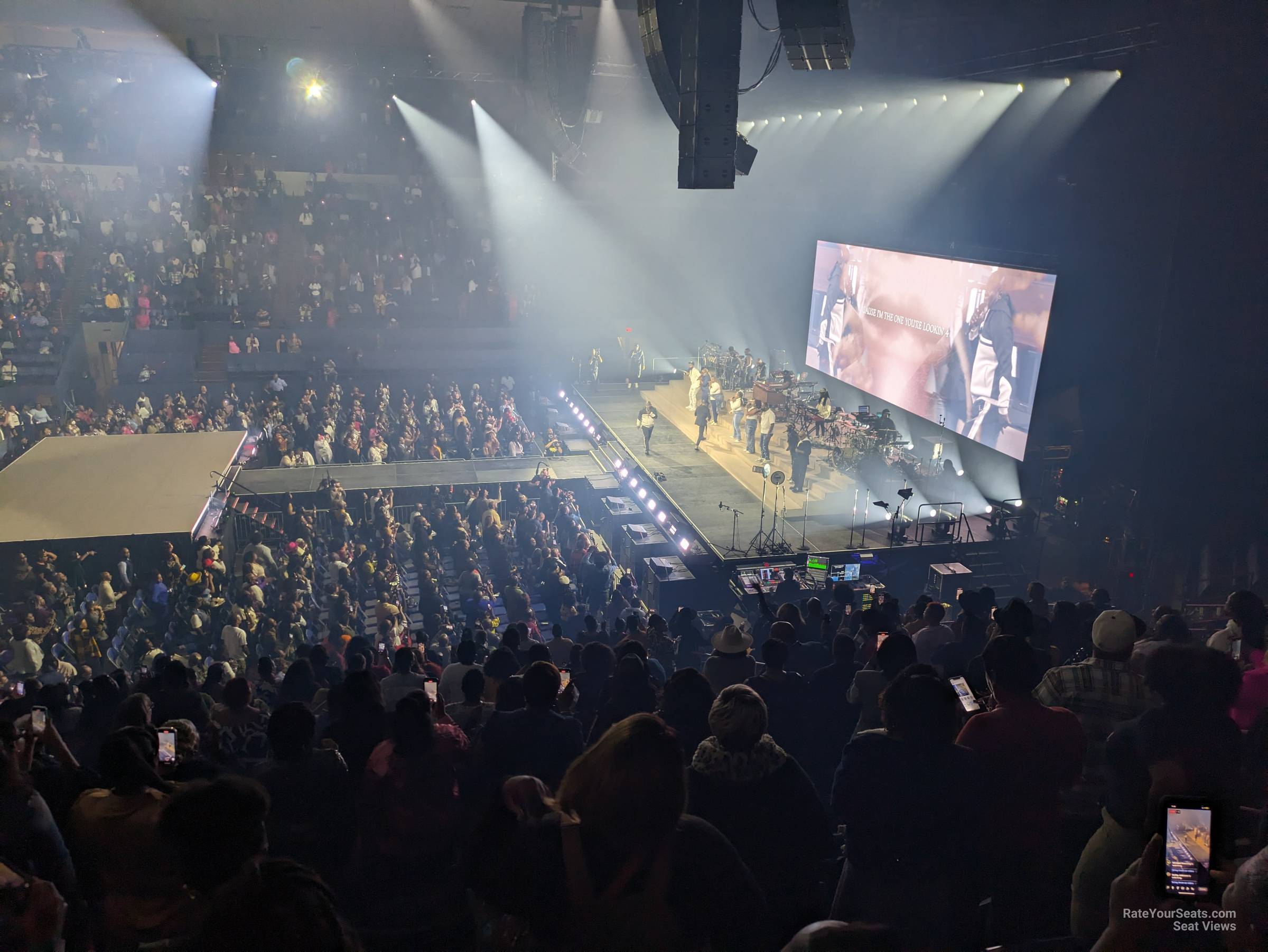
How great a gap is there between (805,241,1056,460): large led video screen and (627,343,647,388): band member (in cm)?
595

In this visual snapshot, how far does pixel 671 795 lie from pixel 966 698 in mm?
2513

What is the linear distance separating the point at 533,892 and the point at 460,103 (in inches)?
1157

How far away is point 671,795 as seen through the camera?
6.23 feet

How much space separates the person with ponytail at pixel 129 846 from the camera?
256 cm

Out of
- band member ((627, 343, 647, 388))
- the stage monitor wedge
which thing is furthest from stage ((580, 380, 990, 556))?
the stage monitor wedge

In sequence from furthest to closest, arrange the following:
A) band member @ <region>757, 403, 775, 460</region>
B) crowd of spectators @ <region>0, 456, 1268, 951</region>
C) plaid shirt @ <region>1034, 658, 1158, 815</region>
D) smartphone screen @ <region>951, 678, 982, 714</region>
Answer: band member @ <region>757, 403, 775, 460</region> → smartphone screen @ <region>951, 678, 982, 714</region> → plaid shirt @ <region>1034, 658, 1158, 815</region> → crowd of spectators @ <region>0, 456, 1268, 951</region>

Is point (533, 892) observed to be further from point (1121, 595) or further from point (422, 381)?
point (422, 381)

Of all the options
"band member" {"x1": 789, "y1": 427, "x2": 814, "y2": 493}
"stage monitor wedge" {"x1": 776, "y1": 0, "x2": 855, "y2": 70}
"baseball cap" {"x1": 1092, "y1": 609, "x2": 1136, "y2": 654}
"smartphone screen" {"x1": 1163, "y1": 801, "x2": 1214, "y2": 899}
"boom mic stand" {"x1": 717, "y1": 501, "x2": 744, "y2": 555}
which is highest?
"stage monitor wedge" {"x1": 776, "y1": 0, "x2": 855, "y2": 70}

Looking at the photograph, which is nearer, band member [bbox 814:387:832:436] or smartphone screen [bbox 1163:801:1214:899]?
smartphone screen [bbox 1163:801:1214:899]

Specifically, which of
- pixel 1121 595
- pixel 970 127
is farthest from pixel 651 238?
pixel 1121 595

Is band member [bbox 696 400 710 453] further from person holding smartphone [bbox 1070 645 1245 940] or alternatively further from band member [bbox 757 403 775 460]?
person holding smartphone [bbox 1070 645 1245 940]

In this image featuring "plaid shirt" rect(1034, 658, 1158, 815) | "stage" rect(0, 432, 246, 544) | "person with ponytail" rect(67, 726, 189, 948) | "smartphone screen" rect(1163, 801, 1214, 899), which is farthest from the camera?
"stage" rect(0, 432, 246, 544)

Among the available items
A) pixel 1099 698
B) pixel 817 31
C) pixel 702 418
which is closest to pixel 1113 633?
pixel 1099 698

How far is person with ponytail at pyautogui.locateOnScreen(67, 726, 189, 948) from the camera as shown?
8.41 feet
